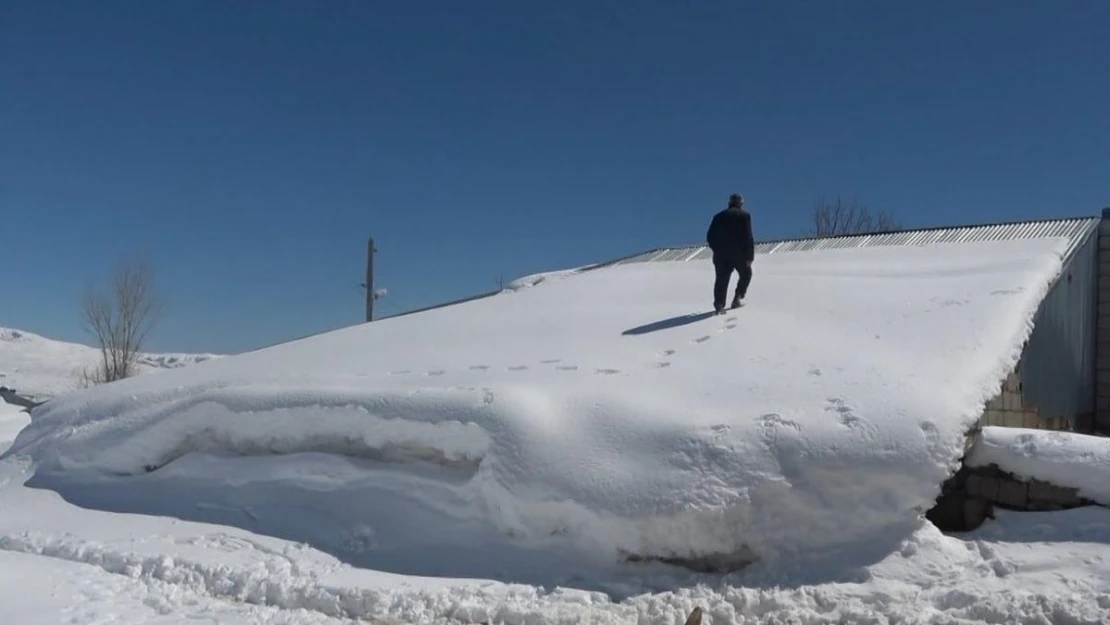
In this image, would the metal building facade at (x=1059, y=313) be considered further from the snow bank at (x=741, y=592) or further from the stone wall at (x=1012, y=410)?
the snow bank at (x=741, y=592)

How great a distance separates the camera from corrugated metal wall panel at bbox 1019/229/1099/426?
31.0 feet

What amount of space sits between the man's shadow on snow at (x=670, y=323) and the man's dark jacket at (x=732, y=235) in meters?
0.74

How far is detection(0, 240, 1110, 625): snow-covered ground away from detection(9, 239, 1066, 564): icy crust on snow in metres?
0.02

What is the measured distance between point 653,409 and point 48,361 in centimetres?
3916

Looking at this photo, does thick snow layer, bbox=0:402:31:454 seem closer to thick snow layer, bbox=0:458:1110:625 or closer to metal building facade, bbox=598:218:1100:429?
thick snow layer, bbox=0:458:1110:625

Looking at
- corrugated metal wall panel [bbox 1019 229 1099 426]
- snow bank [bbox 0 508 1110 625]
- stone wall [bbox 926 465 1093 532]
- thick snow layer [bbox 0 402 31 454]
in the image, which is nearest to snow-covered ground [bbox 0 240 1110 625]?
snow bank [bbox 0 508 1110 625]

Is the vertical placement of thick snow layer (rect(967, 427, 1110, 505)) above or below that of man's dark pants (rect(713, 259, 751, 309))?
below

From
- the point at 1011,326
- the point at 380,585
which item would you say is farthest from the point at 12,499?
the point at 1011,326

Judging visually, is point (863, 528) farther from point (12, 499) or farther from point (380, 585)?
point (12, 499)

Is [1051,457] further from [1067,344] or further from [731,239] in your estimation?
[1067,344]

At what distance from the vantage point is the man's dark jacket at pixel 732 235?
9.76 metres

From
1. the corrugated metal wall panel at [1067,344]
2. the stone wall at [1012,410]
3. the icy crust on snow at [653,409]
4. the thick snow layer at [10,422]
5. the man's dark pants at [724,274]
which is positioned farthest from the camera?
the thick snow layer at [10,422]

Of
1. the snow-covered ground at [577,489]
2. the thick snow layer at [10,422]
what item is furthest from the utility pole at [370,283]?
the snow-covered ground at [577,489]

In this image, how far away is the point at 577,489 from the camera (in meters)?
6.12
